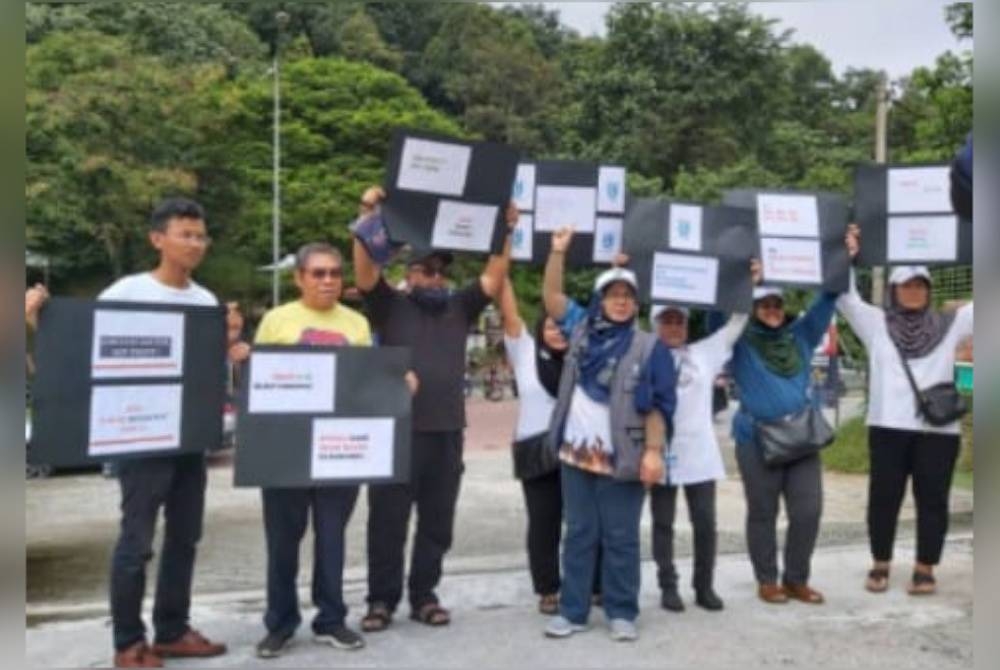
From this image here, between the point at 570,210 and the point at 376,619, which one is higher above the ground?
the point at 570,210

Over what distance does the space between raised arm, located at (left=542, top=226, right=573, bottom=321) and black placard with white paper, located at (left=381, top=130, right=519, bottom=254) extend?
33cm

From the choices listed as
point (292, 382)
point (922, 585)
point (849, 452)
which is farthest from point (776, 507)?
point (849, 452)

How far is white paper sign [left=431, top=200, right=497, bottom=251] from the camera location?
4598mm

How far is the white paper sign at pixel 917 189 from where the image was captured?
4953 millimetres

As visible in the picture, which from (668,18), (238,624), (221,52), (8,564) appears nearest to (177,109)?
(221,52)

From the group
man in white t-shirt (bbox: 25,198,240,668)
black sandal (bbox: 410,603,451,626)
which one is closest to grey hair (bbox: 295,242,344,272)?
man in white t-shirt (bbox: 25,198,240,668)

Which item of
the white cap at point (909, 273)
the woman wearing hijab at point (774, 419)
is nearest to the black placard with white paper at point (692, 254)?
the woman wearing hijab at point (774, 419)

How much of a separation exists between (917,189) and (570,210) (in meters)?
1.71

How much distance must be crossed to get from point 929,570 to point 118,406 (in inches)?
162

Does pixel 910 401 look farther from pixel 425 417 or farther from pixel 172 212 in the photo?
pixel 172 212

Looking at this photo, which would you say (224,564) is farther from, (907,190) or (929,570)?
(907,190)

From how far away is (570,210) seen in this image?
5.11 metres

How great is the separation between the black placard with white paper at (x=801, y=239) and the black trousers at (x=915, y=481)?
889mm

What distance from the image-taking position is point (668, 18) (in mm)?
35531
